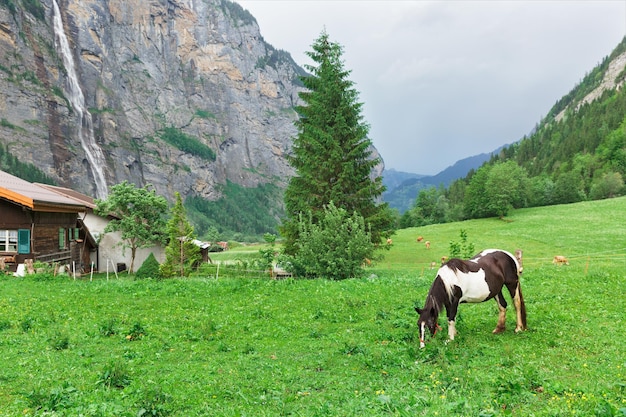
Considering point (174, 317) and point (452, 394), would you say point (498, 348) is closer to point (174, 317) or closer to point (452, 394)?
point (452, 394)

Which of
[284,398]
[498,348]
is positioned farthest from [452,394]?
[498,348]

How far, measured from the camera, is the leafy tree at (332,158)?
30.6 meters

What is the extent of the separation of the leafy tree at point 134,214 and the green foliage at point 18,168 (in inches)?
4212

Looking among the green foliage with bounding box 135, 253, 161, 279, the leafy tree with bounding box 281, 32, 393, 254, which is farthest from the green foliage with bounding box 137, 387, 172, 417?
the green foliage with bounding box 135, 253, 161, 279

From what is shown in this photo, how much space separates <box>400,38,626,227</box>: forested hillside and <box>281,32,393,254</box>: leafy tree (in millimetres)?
56294

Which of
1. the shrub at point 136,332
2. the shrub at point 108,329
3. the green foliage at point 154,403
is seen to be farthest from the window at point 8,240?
the green foliage at point 154,403

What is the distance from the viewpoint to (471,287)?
11.1 m

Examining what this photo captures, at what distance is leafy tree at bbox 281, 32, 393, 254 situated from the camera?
100 ft

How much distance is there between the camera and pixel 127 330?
1243 cm

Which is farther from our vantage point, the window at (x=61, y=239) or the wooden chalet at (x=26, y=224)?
the window at (x=61, y=239)

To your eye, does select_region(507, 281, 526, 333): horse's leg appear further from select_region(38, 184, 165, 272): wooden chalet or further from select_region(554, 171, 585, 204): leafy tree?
select_region(554, 171, 585, 204): leafy tree

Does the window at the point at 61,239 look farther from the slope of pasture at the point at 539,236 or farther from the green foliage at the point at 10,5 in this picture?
the green foliage at the point at 10,5

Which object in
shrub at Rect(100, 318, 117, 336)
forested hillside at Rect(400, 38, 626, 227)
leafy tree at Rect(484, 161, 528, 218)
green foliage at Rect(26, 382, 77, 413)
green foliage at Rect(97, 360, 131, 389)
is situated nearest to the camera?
green foliage at Rect(26, 382, 77, 413)

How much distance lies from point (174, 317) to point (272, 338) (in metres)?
4.06
